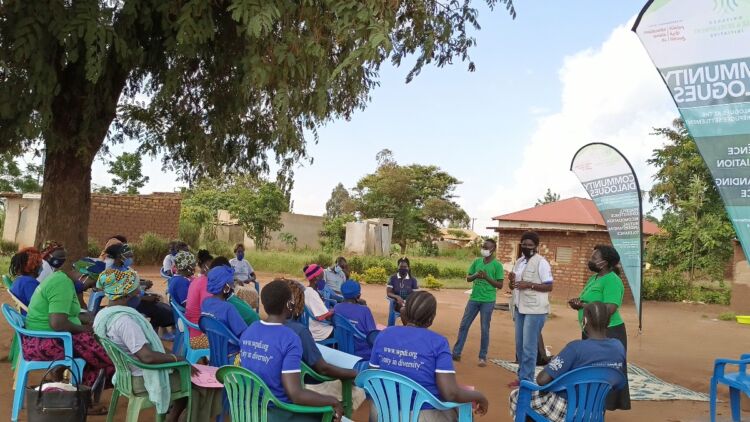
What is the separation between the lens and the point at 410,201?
1639 inches

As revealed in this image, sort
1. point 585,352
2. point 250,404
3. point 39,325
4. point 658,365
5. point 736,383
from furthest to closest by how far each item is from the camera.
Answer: point 658,365, point 736,383, point 39,325, point 585,352, point 250,404

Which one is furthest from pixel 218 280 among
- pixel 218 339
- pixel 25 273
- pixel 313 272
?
pixel 313 272

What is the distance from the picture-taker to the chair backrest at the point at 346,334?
5.92m

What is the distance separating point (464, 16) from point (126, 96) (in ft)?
15.8

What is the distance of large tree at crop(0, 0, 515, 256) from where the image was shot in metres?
5.64

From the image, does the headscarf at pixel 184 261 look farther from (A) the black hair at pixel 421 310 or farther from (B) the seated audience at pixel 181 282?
(A) the black hair at pixel 421 310

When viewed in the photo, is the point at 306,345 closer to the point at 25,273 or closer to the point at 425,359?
the point at 425,359

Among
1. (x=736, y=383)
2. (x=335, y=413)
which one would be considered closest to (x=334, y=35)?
(x=335, y=413)

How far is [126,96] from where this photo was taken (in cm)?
873

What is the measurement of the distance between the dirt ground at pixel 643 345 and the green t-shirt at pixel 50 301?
805mm

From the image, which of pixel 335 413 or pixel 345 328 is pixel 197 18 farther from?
pixel 335 413

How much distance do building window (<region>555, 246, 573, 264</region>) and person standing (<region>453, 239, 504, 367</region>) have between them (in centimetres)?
1258

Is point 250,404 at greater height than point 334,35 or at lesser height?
lesser

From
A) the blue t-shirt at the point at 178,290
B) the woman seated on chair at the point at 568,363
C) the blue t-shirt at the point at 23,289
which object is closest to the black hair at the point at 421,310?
the woman seated on chair at the point at 568,363
